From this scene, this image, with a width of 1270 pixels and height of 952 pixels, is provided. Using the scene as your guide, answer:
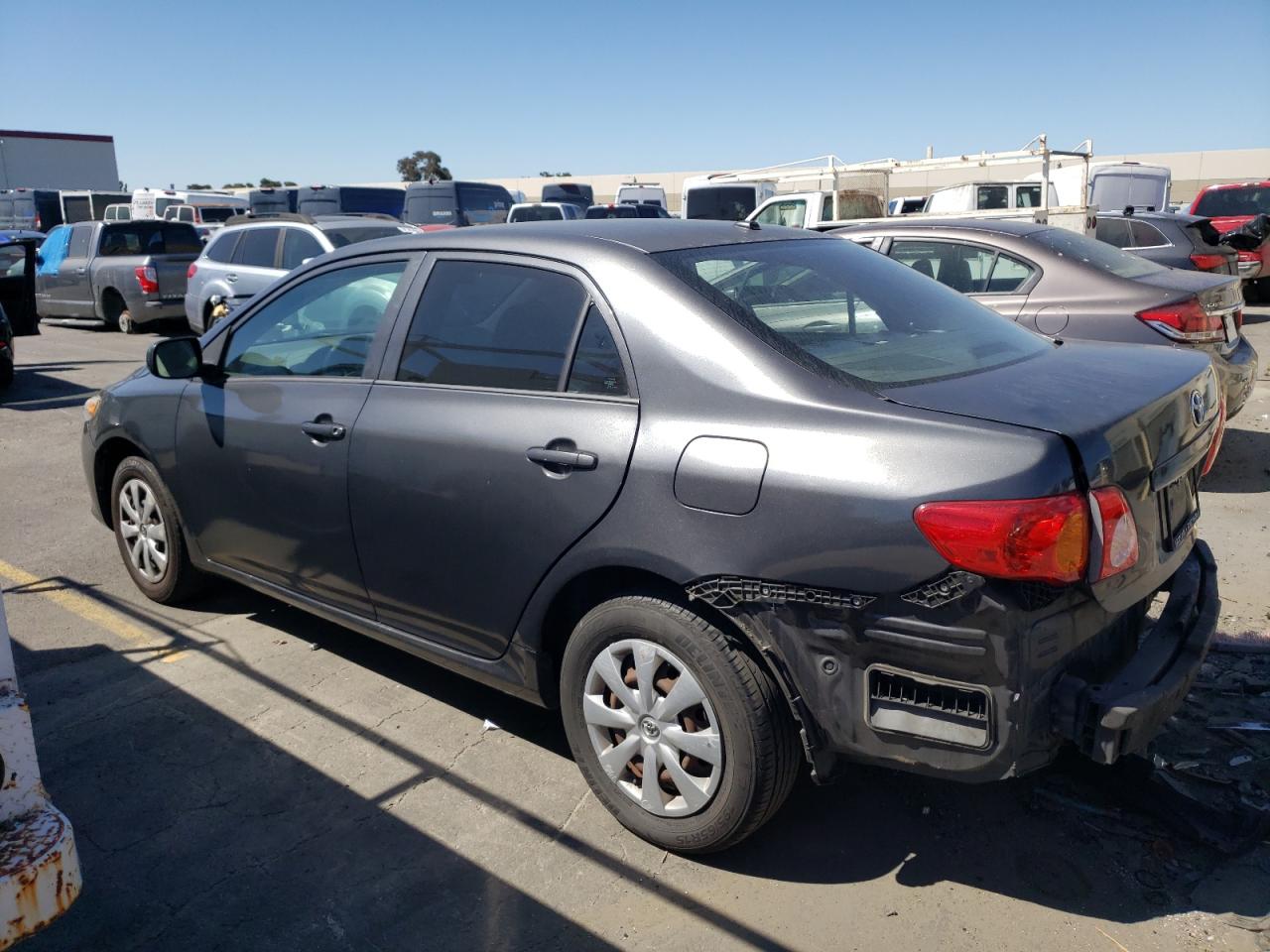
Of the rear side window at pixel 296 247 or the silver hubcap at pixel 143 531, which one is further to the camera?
the rear side window at pixel 296 247

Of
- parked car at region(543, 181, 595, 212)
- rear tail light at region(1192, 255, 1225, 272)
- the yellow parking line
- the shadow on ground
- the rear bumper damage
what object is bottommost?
the shadow on ground

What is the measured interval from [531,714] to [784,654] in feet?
5.24

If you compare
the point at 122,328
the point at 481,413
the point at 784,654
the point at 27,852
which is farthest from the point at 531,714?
the point at 122,328

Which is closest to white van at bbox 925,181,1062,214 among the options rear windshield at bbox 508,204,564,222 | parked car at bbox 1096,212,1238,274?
parked car at bbox 1096,212,1238,274

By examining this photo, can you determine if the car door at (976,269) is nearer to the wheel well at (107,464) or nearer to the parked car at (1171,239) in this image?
the wheel well at (107,464)

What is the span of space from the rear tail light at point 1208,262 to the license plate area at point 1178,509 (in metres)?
10.3

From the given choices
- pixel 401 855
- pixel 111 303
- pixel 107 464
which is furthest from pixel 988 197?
pixel 401 855

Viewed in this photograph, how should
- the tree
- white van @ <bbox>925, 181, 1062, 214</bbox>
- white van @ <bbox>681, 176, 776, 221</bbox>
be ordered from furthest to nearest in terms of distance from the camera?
the tree
white van @ <bbox>681, 176, 776, 221</bbox>
white van @ <bbox>925, 181, 1062, 214</bbox>

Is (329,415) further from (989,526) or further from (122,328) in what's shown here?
(122,328)

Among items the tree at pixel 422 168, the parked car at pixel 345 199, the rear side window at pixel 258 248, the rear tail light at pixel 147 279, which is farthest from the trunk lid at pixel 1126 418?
the tree at pixel 422 168

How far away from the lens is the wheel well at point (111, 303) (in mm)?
16516

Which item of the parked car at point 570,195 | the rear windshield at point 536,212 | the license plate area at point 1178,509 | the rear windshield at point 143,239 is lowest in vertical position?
the license plate area at point 1178,509

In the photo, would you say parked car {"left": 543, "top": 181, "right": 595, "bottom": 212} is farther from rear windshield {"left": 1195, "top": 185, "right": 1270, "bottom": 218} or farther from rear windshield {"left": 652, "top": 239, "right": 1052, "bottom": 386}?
rear windshield {"left": 652, "top": 239, "right": 1052, "bottom": 386}

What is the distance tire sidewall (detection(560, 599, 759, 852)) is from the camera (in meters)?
2.82
